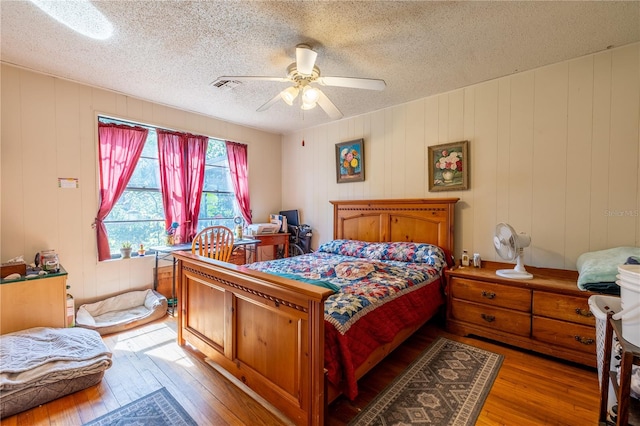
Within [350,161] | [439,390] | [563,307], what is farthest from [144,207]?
[563,307]

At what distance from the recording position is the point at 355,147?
4004 mm

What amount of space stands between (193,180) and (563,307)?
4.24 m

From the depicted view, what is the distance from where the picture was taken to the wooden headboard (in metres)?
3.15

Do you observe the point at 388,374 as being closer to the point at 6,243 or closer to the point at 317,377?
the point at 317,377

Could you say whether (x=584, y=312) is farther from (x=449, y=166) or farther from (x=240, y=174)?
(x=240, y=174)

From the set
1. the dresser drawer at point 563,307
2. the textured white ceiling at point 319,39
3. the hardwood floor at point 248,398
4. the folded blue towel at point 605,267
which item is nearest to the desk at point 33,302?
the hardwood floor at point 248,398

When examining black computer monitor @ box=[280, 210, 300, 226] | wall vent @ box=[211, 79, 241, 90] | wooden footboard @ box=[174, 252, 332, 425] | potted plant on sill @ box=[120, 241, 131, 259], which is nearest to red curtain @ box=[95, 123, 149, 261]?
potted plant on sill @ box=[120, 241, 131, 259]

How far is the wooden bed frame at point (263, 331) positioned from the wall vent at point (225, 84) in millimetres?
1787

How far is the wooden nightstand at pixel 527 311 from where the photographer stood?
2.14 metres

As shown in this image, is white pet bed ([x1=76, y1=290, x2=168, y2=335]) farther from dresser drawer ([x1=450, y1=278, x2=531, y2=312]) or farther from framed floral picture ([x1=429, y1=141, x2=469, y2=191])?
framed floral picture ([x1=429, y1=141, x2=469, y2=191])

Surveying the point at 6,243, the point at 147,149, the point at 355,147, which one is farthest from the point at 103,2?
the point at 355,147

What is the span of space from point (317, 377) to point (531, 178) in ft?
8.95

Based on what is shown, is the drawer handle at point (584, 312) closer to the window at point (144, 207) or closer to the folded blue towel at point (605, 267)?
the folded blue towel at point (605, 267)

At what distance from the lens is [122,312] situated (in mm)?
3143
